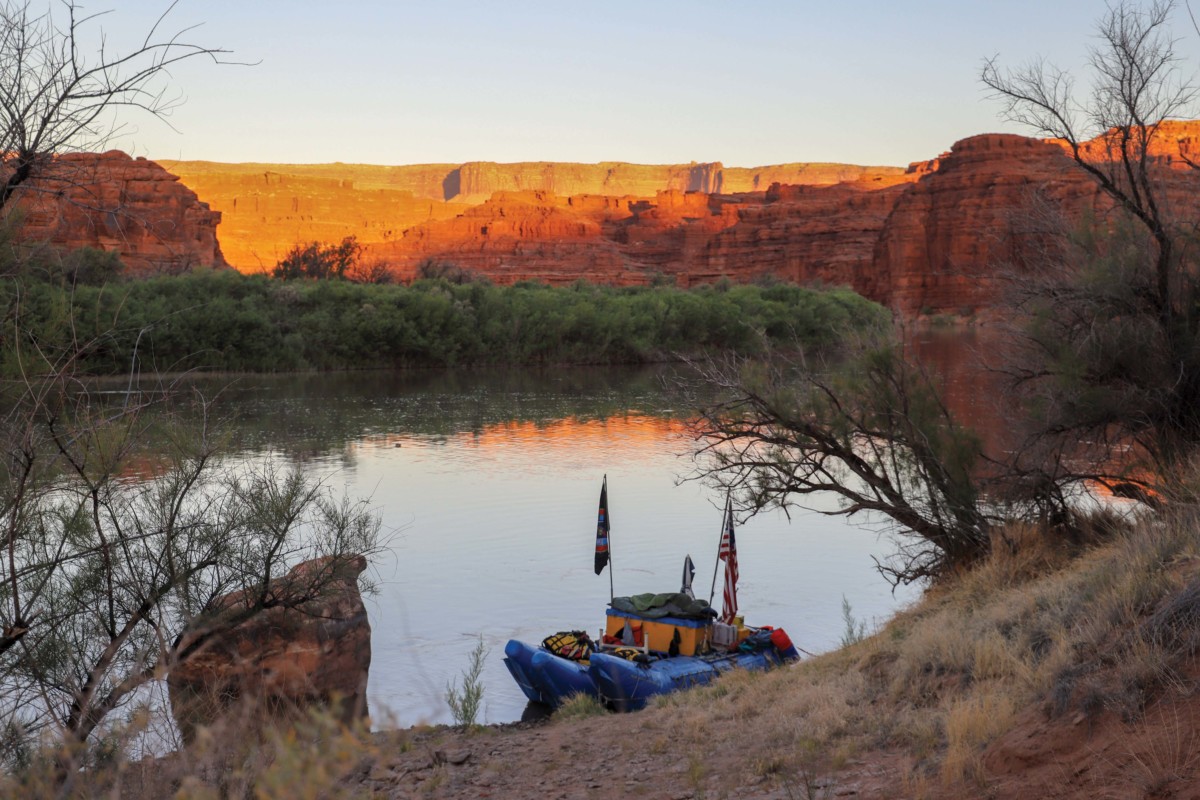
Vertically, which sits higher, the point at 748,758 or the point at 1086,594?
the point at 1086,594

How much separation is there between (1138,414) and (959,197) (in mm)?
94773

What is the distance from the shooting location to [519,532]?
19.8 metres

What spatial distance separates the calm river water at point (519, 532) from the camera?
14.4m

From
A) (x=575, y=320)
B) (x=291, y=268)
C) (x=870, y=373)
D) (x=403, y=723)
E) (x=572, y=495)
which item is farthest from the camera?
(x=291, y=268)

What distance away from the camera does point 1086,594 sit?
7.69 meters

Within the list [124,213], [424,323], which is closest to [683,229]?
[424,323]

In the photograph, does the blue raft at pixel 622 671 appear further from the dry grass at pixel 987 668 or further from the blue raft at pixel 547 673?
the dry grass at pixel 987 668

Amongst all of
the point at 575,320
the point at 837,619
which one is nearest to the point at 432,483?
the point at 837,619

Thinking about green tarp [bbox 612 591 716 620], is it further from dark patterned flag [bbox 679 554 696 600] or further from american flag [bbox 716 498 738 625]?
dark patterned flag [bbox 679 554 696 600]

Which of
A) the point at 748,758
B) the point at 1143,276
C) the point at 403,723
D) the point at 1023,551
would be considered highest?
the point at 1143,276

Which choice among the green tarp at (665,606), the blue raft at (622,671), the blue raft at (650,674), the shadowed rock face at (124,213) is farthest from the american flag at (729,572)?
the shadowed rock face at (124,213)

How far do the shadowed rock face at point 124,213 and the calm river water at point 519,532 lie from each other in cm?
294

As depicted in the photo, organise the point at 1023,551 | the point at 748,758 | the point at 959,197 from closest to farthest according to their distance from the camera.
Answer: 1. the point at 748,758
2. the point at 1023,551
3. the point at 959,197

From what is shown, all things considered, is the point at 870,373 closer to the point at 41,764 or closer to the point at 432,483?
the point at 41,764
